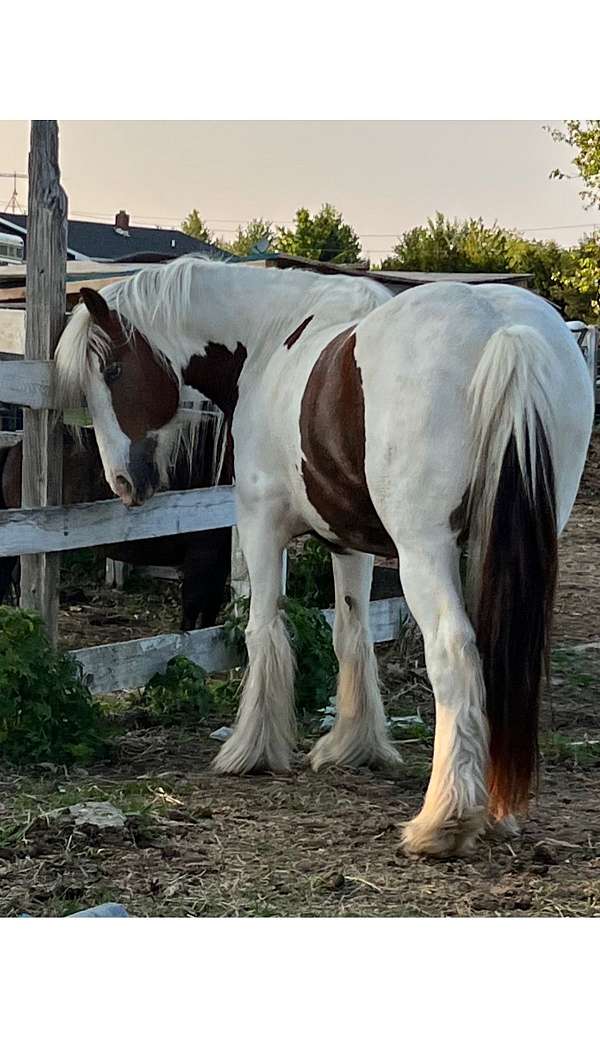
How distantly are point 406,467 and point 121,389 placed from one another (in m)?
1.55

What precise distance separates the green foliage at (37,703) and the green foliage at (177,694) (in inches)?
22.1

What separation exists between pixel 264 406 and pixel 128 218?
121 ft

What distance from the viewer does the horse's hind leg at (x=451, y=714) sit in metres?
3.46

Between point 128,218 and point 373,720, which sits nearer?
point 373,720

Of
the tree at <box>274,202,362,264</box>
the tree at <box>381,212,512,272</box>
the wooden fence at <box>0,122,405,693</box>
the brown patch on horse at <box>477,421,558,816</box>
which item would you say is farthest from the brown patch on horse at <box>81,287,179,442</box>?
the tree at <box>274,202,362,264</box>

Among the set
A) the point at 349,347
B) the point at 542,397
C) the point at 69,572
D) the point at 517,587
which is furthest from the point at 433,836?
the point at 69,572

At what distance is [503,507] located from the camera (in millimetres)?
3379

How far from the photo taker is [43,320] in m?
4.86

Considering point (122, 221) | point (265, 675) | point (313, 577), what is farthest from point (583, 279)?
point (122, 221)

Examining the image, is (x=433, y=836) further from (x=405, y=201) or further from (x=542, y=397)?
(x=405, y=201)

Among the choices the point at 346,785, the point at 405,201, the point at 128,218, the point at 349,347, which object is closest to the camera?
the point at 349,347

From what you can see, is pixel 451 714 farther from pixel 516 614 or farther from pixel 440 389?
pixel 440 389

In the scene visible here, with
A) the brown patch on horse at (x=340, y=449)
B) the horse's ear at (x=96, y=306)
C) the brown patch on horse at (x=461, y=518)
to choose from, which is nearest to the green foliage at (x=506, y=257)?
the horse's ear at (x=96, y=306)

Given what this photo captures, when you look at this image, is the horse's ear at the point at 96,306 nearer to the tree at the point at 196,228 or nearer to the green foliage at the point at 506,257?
the green foliage at the point at 506,257
